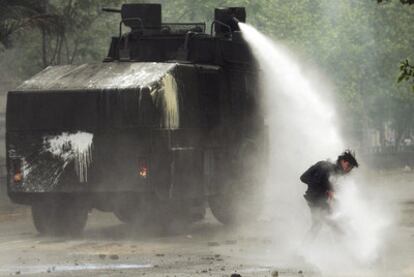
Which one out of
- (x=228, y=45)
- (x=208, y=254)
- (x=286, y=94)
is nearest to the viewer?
(x=208, y=254)

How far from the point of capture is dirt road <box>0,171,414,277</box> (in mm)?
13461

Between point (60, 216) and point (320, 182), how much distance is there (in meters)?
5.86

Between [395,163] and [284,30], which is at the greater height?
[284,30]

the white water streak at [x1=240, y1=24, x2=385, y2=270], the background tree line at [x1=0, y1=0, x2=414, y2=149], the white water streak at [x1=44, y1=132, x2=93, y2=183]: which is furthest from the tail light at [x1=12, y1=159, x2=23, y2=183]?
the background tree line at [x1=0, y1=0, x2=414, y2=149]

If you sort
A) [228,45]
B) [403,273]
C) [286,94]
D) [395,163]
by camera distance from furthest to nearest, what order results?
[395,163] → [286,94] → [228,45] → [403,273]

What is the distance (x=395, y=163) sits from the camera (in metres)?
54.8

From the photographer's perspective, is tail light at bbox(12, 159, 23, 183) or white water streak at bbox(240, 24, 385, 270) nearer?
tail light at bbox(12, 159, 23, 183)

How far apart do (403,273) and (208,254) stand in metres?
3.58

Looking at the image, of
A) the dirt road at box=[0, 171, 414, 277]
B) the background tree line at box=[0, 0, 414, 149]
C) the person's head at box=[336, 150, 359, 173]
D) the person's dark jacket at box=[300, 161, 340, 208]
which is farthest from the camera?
the background tree line at box=[0, 0, 414, 149]

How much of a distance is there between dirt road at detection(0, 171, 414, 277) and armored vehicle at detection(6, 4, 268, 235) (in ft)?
2.04

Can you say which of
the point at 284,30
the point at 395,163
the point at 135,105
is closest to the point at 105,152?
the point at 135,105

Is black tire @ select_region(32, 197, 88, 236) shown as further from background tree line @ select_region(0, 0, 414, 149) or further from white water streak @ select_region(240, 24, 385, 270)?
background tree line @ select_region(0, 0, 414, 149)

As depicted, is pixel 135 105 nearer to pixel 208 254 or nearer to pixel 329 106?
pixel 208 254

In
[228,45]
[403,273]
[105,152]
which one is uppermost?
[228,45]
